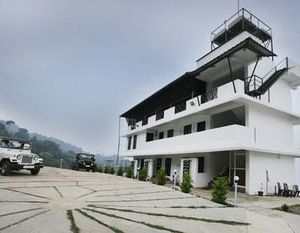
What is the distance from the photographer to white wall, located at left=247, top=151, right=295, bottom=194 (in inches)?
658

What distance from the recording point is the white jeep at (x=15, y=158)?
16742 millimetres

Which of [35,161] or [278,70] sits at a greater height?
[278,70]

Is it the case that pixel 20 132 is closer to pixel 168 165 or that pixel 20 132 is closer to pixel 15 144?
pixel 168 165

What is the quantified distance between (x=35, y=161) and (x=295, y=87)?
2083 centimetres

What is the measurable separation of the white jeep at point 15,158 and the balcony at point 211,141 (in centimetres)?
1026

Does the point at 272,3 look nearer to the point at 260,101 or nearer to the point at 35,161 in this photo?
the point at 260,101

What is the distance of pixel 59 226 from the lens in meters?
6.35

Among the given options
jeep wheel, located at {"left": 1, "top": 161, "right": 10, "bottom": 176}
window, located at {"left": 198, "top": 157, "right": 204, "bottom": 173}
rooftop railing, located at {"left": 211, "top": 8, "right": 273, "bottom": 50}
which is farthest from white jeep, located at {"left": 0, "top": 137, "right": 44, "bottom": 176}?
rooftop railing, located at {"left": 211, "top": 8, "right": 273, "bottom": 50}

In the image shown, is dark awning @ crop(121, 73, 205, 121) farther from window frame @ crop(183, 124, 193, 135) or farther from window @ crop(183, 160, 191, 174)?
window @ crop(183, 160, 191, 174)

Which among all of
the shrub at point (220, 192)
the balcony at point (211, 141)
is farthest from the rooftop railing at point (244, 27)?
the shrub at point (220, 192)

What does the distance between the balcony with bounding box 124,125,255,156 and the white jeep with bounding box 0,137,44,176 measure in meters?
10.3

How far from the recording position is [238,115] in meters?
20.5

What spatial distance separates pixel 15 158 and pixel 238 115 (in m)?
15.3

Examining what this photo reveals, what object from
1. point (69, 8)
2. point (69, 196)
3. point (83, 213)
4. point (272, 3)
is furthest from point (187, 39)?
point (83, 213)
